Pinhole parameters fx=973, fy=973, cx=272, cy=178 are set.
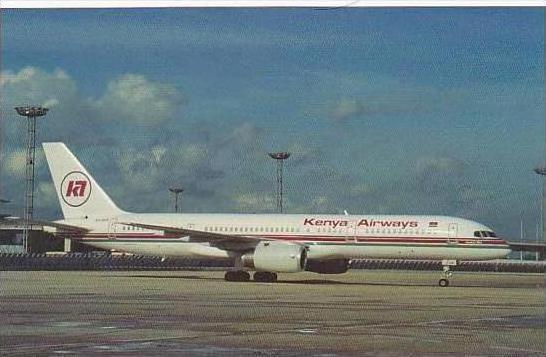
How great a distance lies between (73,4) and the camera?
42.5 ft

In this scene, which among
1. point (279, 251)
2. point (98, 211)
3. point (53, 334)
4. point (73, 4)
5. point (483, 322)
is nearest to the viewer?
point (73, 4)

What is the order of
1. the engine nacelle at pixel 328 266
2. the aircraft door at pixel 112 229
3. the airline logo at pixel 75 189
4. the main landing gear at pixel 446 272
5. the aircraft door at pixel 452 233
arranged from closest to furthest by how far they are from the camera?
1. the aircraft door at pixel 452 233
2. the main landing gear at pixel 446 272
3. the engine nacelle at pixel 328 266
4. the aircraft door at pixel 112 229
5. the airline logo at pixel 75 189

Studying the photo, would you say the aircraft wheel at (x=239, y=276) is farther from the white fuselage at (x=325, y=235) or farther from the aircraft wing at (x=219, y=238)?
the white fuselage at (x=325, y=235)

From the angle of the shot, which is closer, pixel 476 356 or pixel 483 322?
pixel 476 356

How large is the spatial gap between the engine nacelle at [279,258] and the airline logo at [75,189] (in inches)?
490

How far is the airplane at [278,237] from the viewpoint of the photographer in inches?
Result: 1613

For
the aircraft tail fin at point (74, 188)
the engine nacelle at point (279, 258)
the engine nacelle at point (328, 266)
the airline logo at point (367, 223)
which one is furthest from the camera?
the aircraft tail fin at point (74, 188)

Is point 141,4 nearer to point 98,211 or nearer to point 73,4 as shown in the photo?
point 73,4

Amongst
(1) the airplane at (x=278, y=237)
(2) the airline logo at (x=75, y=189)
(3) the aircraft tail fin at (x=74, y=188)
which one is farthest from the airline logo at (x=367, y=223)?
(2) the airline logo at (x=75, y=189)

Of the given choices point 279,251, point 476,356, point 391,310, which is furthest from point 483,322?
point 279,251

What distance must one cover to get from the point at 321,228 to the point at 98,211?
1272 cm

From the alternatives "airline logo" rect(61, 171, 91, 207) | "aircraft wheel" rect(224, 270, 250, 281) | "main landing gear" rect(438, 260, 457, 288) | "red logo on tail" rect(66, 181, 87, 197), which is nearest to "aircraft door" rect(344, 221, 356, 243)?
"main landing gear" rect(438, 260, 457, 288)

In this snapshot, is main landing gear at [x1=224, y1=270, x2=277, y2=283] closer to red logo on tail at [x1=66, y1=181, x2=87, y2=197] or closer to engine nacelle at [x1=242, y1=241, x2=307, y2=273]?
engine nacelle at [x1=242, y1=241, x2=307, y2=273]

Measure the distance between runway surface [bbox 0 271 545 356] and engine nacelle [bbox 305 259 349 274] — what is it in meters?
15.6
